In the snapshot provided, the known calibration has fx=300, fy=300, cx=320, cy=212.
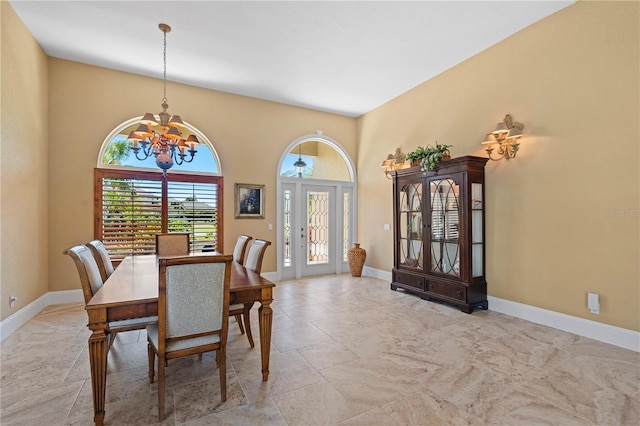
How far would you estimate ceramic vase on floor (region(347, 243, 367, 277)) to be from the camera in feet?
20.2

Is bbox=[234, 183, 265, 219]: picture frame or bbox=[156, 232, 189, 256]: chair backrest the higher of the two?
bbox=[234, 183, 265, 219]: picture frame

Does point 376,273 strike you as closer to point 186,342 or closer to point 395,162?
point 395,162

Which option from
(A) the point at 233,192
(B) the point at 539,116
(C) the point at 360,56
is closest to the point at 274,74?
(C) the point at 360,56

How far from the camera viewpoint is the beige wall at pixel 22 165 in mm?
3176

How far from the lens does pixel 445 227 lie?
4336 mm

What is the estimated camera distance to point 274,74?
15.7 feet

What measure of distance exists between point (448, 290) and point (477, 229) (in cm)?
94

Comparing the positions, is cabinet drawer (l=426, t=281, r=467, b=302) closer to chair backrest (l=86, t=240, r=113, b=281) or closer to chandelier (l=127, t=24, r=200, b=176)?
chandelier (l=127, t=24, r=200, b=176)

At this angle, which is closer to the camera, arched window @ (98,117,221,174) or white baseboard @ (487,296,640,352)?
white baseboard @ (487,296,640,352)

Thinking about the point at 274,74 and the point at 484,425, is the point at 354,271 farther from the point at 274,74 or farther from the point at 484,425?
the point at 484,425

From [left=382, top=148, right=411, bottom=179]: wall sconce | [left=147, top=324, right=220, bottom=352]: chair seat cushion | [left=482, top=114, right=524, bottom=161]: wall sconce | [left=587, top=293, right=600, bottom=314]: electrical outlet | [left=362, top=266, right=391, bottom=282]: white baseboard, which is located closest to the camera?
[left=147, top=324, right=220, bottom=352]: chair seat cushion

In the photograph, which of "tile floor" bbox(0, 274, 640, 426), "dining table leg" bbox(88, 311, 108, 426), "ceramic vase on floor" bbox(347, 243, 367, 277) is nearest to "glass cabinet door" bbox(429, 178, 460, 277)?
"tile floor" bbox(0, 274, 640, 426)

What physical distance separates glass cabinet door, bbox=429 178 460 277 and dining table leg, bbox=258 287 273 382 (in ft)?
9.47

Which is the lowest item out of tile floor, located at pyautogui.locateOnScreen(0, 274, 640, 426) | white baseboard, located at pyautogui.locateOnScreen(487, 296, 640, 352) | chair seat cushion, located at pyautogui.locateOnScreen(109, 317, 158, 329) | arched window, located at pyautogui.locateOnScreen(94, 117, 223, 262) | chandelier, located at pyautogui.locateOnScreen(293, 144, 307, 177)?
tile floor, located at pyautogui.locateOnScreen(0, 274, 640, 426)
